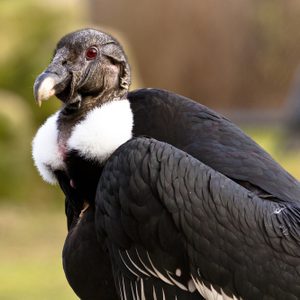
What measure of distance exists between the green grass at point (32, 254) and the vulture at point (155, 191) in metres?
4.45

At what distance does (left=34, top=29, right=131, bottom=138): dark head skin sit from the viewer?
16.5 feet

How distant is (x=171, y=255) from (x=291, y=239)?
48 centimetres

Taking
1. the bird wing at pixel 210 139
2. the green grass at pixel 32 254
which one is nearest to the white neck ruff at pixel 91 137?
the bird wing at pixel 210 139

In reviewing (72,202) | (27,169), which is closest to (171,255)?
(72,202)

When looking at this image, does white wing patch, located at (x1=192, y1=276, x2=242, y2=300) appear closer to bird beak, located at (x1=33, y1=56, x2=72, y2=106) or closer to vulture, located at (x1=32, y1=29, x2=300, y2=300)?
vulture, located at (x1=32, y1=29, x2=300, y2=300)

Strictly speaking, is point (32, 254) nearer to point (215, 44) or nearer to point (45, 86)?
point (45, 86)

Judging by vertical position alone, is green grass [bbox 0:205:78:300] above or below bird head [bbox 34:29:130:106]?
above

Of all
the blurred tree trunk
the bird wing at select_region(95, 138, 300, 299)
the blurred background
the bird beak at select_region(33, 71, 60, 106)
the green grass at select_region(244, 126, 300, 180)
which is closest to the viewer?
the bird wing at select_region(95, 138, 300, 299)

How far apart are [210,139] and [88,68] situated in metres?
0.60

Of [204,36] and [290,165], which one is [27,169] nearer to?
[290,165]

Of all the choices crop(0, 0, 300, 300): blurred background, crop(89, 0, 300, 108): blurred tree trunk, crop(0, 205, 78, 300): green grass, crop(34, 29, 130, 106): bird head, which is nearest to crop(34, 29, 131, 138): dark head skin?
crop(34, 29, 130, 106): bird head

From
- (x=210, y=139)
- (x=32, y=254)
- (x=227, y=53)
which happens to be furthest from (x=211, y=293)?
(x=227, y=53)

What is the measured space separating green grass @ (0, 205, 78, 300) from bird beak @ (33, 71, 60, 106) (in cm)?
472

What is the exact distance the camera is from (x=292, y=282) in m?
4.57
